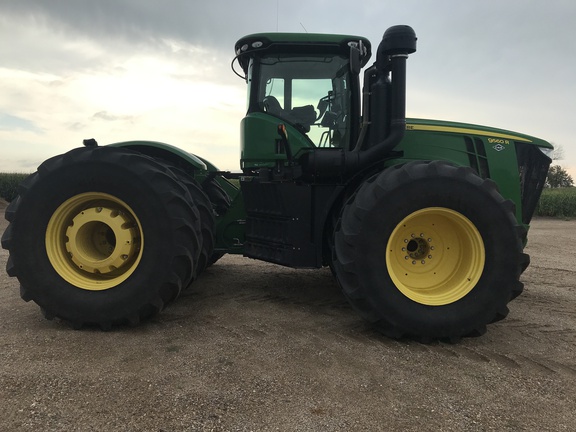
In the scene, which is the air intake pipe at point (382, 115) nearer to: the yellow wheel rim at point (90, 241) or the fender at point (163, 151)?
the fender at point (163, 151)

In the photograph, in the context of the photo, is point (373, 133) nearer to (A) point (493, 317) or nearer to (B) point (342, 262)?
(B) point (342, 262)

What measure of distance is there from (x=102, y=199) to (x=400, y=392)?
263 centimetres

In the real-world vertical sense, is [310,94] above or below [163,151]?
above

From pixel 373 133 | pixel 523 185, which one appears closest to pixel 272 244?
pixel 373 133

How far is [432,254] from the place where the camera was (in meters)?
3.22

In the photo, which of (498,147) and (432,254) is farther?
(498,147)

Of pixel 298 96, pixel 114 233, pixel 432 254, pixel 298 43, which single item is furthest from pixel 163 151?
pixel 432 254

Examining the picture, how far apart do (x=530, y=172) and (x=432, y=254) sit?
5.32ft

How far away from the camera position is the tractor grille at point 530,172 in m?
3.94

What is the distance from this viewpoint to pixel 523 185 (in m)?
3.96

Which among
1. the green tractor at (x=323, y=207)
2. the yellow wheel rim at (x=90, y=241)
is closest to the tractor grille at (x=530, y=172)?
the green tractor at (x=323, y=207)

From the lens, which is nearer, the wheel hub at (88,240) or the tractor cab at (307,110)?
the wheel hub at (88,240)

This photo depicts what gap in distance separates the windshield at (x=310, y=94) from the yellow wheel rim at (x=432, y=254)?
1.14 metres

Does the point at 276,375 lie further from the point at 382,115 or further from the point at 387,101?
the point at 387,101
